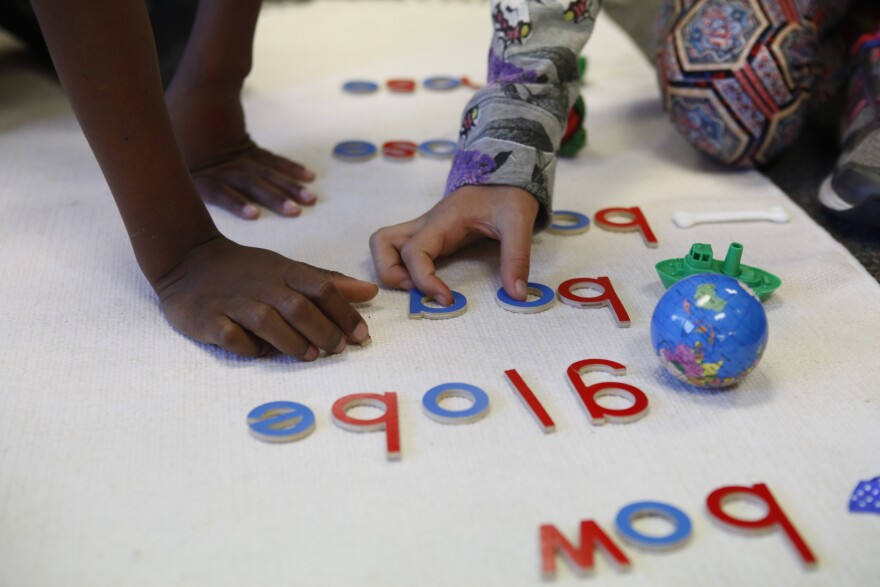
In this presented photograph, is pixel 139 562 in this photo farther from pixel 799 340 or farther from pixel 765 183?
pixel 765 183

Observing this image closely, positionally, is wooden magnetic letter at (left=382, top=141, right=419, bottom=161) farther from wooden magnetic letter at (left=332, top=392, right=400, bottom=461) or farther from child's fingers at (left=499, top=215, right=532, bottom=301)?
wooden magnetic letter at (left=332, top=392, right=400, bottom=461)

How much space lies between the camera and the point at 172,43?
1.36m

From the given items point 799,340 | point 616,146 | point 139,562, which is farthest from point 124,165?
point 616,146

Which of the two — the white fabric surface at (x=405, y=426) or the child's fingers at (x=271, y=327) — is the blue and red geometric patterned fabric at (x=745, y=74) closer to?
the white fabric surface at (x=405, y=426)

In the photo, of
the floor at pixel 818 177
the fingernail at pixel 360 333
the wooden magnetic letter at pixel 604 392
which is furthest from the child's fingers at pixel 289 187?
the floor at pixel 818 177

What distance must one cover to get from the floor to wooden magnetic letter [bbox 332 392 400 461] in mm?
556

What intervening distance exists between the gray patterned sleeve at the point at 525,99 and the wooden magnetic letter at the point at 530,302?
0.33 feet

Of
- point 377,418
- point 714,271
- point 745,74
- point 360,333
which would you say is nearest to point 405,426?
point 377,418

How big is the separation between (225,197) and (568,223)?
40 centimetres

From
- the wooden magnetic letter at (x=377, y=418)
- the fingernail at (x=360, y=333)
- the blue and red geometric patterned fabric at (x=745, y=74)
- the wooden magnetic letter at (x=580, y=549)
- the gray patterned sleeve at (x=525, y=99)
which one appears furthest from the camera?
the blue and red geometric patterned fabric at (x=745, y=74)

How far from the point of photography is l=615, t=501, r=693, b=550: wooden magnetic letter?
615 mm

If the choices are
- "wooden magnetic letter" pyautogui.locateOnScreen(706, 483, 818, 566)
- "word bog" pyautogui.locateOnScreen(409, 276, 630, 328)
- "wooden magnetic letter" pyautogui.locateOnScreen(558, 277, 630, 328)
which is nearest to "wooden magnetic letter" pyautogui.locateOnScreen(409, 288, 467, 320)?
"word bog" pyautogui.locateOnScreen(409, 276, 630, 328)

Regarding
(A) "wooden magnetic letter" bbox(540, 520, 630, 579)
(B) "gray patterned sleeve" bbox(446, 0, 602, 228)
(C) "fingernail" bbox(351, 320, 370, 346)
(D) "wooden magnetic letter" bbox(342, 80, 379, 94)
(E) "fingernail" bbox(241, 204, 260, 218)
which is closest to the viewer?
(A) "wooden magnetic letter" bbox(540, 520, 630, 579)

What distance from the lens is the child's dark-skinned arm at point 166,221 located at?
0.76m
